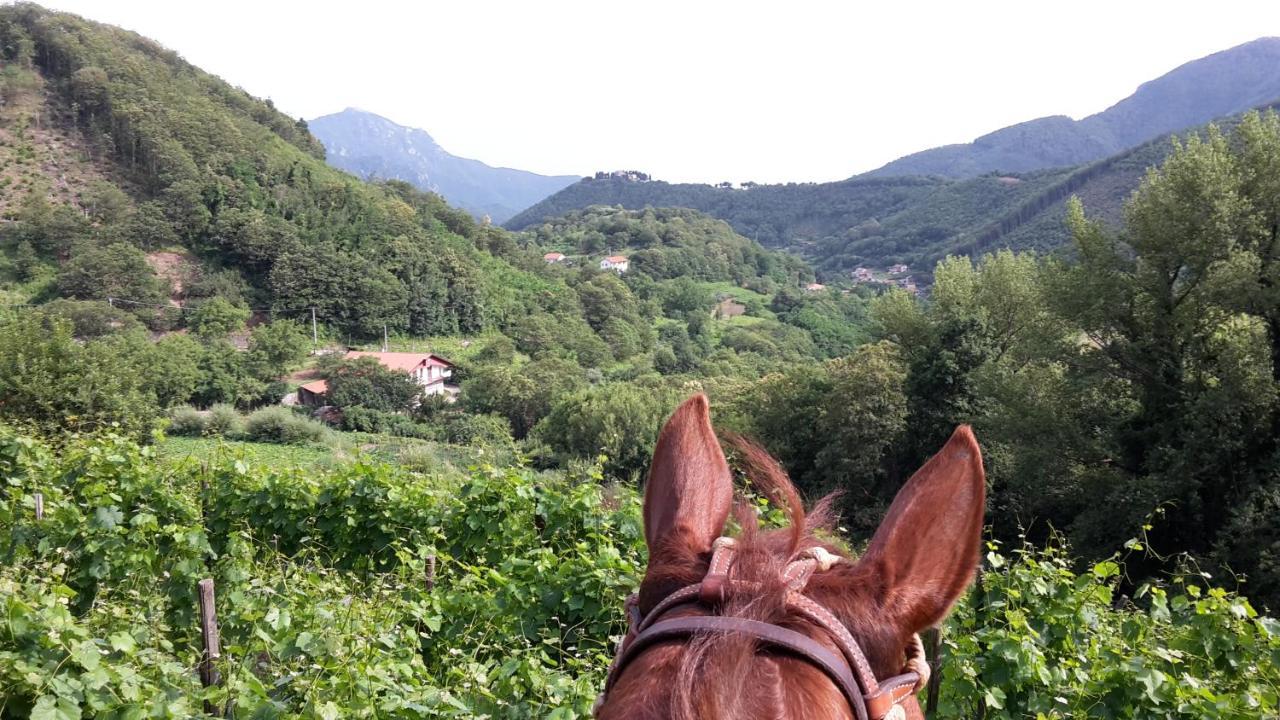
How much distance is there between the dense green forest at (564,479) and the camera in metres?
2.86

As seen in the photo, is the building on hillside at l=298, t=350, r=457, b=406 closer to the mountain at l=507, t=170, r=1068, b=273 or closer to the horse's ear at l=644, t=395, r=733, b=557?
the horse's ear at l=644, t=395, r=733, b=557

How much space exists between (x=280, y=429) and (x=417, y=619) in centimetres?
3906

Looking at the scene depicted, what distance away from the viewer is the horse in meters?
0.77

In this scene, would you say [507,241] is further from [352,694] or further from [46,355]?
[352,694]

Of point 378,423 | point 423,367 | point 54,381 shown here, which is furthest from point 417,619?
point 423,367

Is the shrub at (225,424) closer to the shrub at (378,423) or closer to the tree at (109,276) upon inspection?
the shrub at (378,423)

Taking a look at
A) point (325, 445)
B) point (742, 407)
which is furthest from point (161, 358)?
point (742, 407)

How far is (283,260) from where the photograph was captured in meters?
62.8

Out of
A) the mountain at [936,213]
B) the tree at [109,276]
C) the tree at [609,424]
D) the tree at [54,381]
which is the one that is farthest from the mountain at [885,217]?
the tree at [54,381]

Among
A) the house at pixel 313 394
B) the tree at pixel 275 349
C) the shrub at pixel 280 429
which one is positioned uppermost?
the tree at pixel 275 349

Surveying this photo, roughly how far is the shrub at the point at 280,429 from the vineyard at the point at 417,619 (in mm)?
34368

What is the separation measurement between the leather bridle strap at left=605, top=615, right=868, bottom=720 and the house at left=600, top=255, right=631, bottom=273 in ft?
337

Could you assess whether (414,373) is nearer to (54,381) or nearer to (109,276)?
(109,276)

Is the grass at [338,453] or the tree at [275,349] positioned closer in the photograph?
the grass at [338,453]
